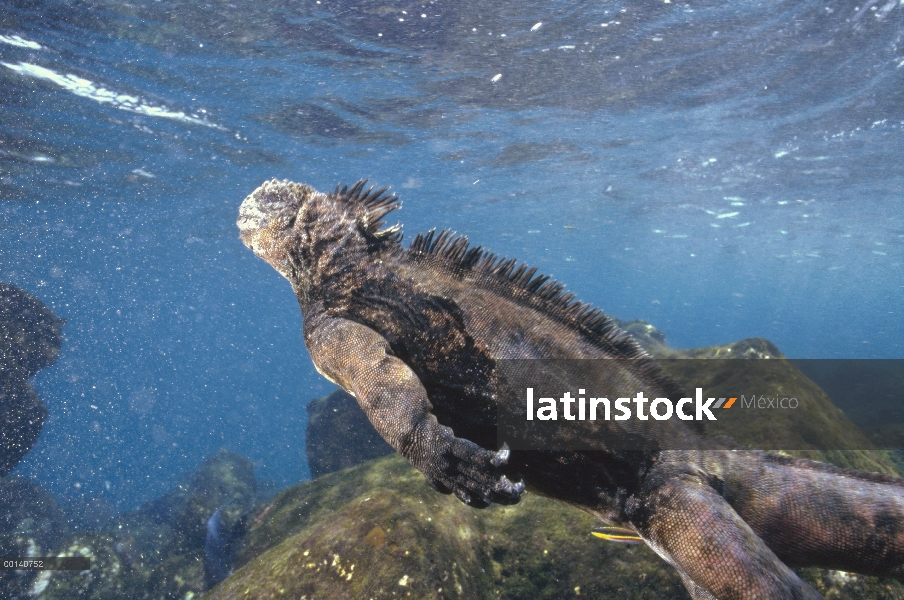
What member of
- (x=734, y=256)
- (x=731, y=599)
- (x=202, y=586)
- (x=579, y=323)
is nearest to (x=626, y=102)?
(x=579, y=323)

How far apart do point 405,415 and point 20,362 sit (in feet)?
48.5

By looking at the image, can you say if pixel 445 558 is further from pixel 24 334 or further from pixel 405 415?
pixel 24 334

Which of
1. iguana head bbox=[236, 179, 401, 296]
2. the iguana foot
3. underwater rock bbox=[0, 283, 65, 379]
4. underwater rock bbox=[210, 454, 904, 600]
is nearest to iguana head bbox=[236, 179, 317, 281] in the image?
iguana head bbox=[236, 179, 401, 296]

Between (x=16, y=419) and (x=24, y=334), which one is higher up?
(x=24, y=334)

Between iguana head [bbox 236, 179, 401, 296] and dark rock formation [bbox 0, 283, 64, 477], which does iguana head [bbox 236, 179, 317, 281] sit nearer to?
iguana head [bbox 236, 179, 401, 296]

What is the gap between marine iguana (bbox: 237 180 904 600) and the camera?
2.13 m

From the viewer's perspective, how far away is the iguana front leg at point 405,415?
1.89 meters

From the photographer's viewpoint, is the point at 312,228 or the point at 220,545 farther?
the point at 220,545

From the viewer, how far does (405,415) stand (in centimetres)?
216

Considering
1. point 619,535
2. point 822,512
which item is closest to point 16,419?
point 619,535

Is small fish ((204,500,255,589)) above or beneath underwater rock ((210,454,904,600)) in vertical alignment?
beneath

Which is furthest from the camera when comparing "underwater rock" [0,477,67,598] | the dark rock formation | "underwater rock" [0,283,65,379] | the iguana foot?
"underwater rock" [0,283,65,379]

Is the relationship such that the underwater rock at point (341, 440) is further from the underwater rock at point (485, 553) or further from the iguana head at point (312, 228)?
the iguana head at point (312, 228)

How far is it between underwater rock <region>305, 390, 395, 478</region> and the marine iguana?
8.99 m
